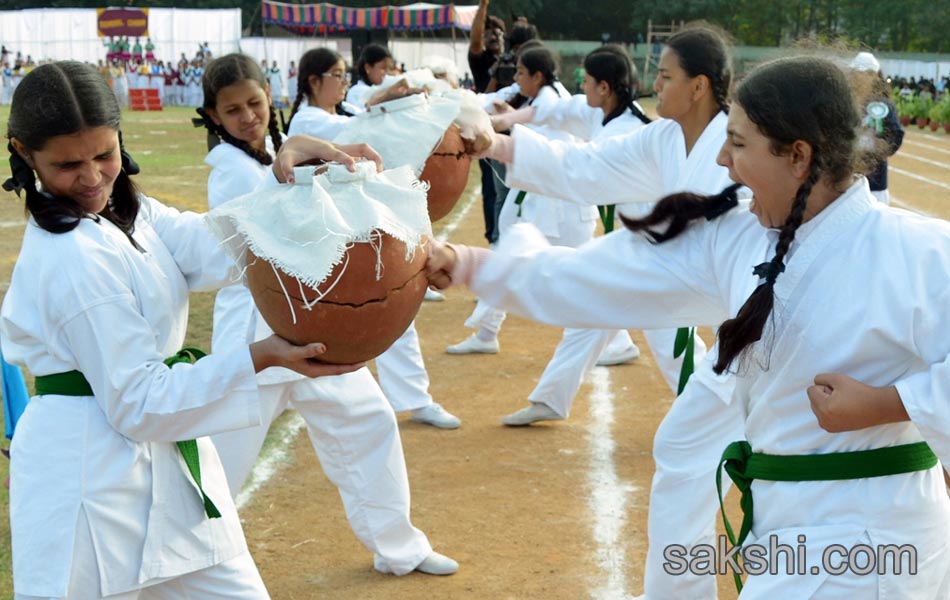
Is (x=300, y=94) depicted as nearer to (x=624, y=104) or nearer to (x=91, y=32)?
(x=624, y=104)

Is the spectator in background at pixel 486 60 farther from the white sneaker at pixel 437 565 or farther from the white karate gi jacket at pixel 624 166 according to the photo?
the white sneaker at pixel 437 565

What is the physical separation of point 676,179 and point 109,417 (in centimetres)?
265

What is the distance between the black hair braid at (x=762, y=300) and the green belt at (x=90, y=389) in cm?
142

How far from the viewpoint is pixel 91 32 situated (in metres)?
47.8

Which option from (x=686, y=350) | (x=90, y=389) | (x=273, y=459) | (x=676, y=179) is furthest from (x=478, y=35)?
(x=90, y=389)

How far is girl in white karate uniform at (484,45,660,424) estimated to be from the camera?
6578 mm

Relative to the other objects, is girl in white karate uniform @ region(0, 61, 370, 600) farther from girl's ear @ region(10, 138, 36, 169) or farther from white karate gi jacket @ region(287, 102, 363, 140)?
white karate gi jacket @ region(287, 102, 363, 140)

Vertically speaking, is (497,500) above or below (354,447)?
below

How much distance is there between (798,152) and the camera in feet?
8.29

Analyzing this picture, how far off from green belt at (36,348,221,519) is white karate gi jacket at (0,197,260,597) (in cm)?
2

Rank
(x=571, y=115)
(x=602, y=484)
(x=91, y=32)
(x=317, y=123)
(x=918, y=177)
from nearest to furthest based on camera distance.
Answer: (x=602, y=484), (x=317, y=123), (x=571, y=115), (x=918, y=177), (x=91, y=32)

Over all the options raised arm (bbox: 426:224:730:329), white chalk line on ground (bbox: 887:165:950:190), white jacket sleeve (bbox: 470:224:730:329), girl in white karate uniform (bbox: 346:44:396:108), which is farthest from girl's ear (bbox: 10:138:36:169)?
white chalk line on ground (bbox: 887:165:950:190)

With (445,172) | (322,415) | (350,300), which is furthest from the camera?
(322,415)

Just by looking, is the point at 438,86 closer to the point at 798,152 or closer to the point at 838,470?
the point at 798,152
